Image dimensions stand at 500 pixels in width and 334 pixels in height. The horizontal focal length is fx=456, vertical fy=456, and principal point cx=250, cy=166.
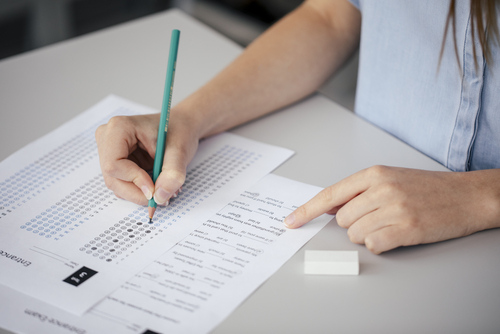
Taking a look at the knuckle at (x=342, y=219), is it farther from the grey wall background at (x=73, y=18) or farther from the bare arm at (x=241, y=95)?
the grey wall background at (x=73, y=18)

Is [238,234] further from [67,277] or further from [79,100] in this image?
[79,100]

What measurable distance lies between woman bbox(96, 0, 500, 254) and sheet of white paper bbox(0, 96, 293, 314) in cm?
4

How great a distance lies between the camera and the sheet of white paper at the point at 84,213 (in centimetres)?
59

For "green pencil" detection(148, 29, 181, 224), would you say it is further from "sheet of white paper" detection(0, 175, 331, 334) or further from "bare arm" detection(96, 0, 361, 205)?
"sheet of white paper" detection(0, 175, 331, 334)

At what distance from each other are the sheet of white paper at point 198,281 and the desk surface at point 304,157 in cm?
2

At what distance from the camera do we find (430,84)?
0.84 metres

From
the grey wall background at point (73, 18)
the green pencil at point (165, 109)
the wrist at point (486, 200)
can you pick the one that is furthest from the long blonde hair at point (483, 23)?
the grey wall background at point (73, 18)

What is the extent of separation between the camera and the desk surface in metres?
0.55

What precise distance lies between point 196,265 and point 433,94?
1.79ft

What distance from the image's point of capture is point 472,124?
80 cm

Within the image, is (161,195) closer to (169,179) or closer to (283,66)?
(169,179)

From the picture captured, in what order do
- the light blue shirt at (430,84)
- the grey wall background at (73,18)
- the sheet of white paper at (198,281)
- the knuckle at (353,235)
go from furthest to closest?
the grey wall background at (73,18)
the light blue shirt at (430,84)
the knuckle at (353,235)
the sheet of white paper at (198,281)

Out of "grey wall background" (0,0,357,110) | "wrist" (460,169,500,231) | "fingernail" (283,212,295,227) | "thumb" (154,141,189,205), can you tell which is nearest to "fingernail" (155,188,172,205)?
"thumb" (154,141,189,205)

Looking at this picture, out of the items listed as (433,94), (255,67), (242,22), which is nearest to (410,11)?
(433,94)
